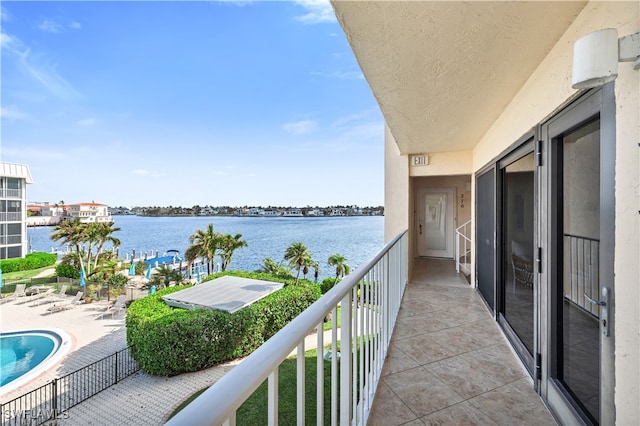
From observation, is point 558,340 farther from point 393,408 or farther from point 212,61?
point 212,61

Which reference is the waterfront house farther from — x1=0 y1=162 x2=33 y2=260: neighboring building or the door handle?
x1=0 y1=162 x2=33 y2=260: neighboring building

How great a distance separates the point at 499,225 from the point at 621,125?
2406mm

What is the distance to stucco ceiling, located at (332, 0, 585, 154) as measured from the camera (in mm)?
1497

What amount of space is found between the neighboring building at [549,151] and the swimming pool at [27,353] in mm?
13672

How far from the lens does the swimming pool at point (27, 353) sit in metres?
10.0

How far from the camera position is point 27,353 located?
39.1ft

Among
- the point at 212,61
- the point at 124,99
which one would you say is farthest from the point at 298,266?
the point at 124,99

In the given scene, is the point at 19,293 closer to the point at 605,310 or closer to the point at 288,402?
the point at 288,402

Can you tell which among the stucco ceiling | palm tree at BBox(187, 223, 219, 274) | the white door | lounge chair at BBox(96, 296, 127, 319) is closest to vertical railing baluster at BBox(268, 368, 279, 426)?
the stucco ceiling

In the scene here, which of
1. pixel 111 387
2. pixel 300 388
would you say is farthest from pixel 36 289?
pixel 300 388

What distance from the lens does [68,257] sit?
834 inches

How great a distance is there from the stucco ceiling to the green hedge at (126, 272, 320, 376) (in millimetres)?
8822

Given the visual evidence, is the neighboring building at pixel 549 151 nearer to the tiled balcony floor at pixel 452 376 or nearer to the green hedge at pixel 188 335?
the tiled balcony floor at pixel 452 376

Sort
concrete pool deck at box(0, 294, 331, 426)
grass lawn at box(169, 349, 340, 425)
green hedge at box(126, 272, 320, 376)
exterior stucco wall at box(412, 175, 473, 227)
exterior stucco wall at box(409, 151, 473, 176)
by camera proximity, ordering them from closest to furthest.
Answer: grass lawn at box(169, 349, 340, 425) → exterior stucco wall at box(409, 151, 473, 176) → concrete pool deck at box(0, 294, 331, 426) → exterior stucco wall at box(412, 175, 473, 227) → green hedge at box(126, 272, 320, 376)
